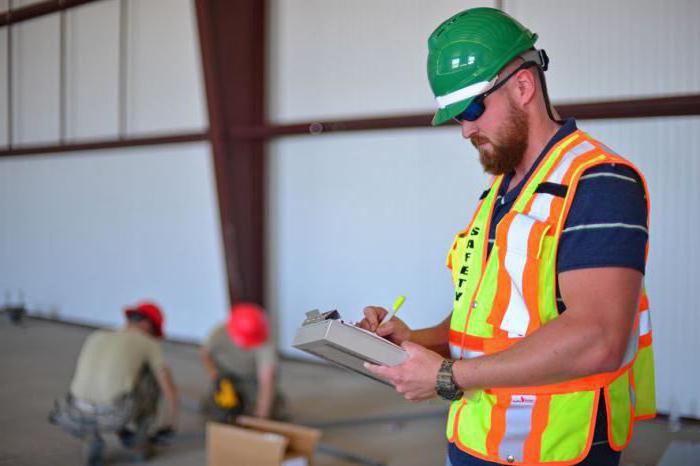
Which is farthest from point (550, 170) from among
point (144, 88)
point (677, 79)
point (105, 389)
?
point (144, 88)

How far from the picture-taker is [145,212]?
32.7 feet

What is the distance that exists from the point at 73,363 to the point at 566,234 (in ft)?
24.5

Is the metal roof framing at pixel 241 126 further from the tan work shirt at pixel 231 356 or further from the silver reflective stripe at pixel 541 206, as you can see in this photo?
the silver reflective stripe at pixel 541 206

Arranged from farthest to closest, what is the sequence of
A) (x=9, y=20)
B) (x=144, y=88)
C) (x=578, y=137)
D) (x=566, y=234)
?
(x=9, y=20)
(x=144, y=88)
(x=578, y=137)
(x=566, y=234)

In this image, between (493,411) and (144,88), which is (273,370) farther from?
(144,88)

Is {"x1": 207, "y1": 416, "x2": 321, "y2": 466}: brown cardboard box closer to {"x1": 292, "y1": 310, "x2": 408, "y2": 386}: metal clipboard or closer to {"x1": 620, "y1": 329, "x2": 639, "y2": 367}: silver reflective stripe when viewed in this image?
{"x1": 292, "y1": 310, "x2": 408, "y2": 386}: metal clipboard

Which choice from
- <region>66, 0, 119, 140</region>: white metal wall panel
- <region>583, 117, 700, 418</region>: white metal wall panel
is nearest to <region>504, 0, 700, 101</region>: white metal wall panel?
<region>583, 117, 700, 418</region>: white metal wall panel

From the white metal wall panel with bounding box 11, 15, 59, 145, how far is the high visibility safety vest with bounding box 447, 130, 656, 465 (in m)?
10.5

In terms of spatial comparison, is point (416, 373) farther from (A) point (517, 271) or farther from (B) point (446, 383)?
(A) point (517, 271)

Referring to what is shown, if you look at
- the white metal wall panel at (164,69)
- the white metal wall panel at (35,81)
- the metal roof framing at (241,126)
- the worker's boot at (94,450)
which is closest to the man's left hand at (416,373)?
the worker's boot at (94,450)

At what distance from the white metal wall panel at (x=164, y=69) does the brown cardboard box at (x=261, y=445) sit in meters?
5.43

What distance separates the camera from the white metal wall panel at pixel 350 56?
709cm

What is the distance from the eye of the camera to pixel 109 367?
4801 mm

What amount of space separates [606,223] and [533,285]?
0.18 metres
